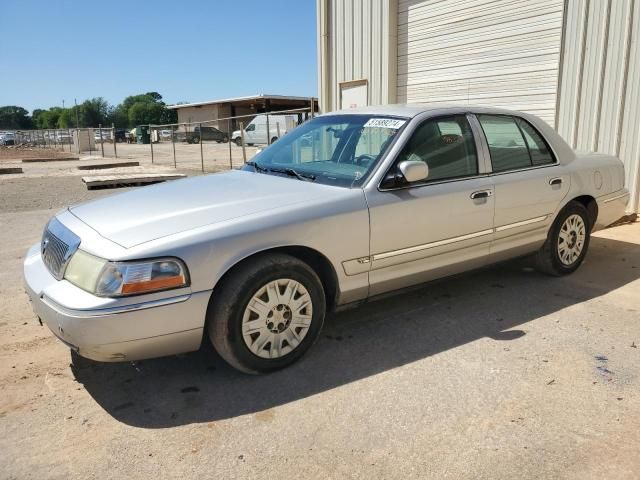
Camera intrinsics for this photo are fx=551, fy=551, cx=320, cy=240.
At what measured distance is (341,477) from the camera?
243 cm

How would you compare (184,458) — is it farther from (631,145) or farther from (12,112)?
(12,112)

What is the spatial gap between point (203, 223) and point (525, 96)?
23.0ft

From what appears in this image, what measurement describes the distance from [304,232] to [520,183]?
209cm

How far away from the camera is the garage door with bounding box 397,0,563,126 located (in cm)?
819

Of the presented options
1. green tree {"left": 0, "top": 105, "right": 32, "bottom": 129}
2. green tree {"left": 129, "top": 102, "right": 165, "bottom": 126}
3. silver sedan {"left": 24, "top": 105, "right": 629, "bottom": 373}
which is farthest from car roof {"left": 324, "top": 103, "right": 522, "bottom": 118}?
green tree {"left": 0, "top": 105, "right": 32, "bottom": 129}

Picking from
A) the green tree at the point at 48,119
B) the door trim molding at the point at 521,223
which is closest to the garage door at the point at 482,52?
the door trim molding at the point at 521,223

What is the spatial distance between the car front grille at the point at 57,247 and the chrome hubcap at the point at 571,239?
397 cm

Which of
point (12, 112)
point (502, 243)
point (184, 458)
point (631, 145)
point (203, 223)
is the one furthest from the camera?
point (12, 112)

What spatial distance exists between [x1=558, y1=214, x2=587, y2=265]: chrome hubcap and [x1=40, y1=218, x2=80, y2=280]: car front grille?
3966 mm

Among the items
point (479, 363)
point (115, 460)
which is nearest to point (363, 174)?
point (479, 363)

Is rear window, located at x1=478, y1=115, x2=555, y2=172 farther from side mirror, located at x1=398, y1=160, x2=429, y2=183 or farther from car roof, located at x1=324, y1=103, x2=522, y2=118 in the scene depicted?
side mirror, located at x1=398, y1=160, x2=429, y2=183

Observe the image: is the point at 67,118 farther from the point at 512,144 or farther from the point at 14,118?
the point at 512,144

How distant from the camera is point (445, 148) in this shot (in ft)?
13.6

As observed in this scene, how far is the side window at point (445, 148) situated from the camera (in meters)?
3.96
